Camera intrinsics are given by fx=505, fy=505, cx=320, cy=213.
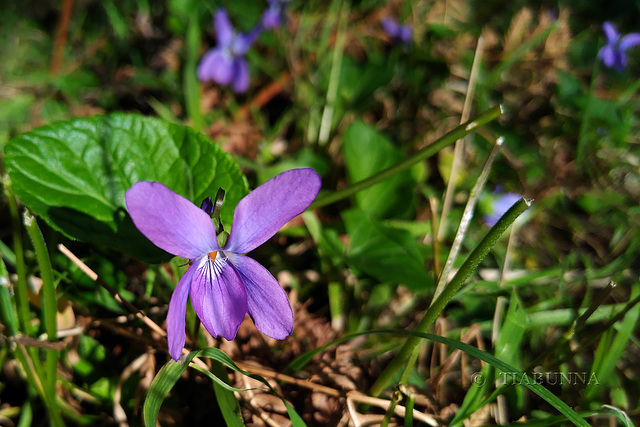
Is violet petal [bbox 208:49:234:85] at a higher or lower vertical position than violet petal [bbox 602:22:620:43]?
lower

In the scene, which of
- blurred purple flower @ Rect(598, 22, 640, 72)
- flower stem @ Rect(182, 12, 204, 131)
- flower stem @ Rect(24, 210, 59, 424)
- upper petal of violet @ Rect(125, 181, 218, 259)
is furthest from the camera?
blurred purple flower @ Rect(598, 22, 640, 72)

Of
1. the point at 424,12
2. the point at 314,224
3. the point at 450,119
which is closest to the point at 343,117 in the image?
the point at 450,119

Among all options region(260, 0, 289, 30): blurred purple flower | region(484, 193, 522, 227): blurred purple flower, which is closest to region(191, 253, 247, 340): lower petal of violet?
region(484, 193, 522, 227): blurred purple flower

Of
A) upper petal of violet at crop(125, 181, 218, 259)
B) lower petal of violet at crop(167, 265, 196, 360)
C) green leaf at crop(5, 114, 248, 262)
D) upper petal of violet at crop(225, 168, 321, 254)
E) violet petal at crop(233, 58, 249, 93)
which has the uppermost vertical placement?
violet petal at crop(233, 58, 249, 93)

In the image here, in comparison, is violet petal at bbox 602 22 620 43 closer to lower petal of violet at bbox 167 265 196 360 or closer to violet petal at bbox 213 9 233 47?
violet petal at bbox 213 9 233 47

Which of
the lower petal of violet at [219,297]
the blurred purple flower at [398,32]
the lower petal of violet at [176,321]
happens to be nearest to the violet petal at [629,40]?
the blurred purple flower at [398,32]

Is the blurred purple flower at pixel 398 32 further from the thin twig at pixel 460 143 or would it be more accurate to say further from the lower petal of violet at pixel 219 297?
the lower petal of violet at pixel 219 297
